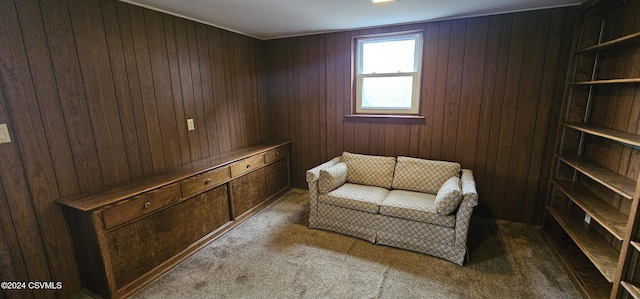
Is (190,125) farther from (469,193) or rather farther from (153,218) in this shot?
(469,193)

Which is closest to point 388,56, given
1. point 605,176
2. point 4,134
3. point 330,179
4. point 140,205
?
point 330,179

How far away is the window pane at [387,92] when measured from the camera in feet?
10.4

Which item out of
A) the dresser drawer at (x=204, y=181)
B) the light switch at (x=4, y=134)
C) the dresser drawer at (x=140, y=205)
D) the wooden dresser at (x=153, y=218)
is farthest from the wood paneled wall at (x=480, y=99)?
the light switch at (x=4, y=134)

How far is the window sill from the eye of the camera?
313cm

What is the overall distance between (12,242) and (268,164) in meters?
2.20

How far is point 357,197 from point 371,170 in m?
0.49

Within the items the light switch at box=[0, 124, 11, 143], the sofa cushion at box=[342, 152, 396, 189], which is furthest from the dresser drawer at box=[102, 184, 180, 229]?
the sofa cushion at box=[342, 152, 396, 189]

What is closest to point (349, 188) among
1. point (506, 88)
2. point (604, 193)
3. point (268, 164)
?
point (268, 164)

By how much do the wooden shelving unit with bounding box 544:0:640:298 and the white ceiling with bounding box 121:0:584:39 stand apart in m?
0.47

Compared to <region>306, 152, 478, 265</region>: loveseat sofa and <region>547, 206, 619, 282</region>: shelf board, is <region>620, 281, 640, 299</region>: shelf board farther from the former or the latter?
<region>306, 152, 478, 265</region>: loveseat sofa

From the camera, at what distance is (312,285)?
2041 mm

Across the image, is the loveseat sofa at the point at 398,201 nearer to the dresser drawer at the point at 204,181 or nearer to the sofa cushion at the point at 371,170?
the sofa cushion at the point at 371,170

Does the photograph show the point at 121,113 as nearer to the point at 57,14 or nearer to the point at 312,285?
the point at 57,14

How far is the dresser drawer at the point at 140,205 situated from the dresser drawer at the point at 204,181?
9 cm
